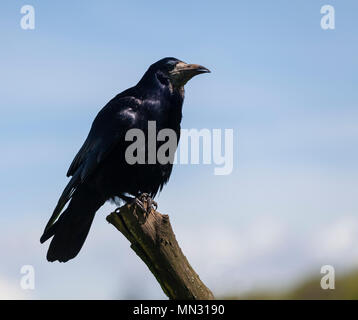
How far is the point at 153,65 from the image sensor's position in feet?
20.6

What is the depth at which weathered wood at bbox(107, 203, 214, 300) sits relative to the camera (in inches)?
164

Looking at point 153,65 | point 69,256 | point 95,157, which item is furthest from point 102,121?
point 69,256

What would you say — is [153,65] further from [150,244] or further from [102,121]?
[150,244]

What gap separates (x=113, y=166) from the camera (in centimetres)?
572

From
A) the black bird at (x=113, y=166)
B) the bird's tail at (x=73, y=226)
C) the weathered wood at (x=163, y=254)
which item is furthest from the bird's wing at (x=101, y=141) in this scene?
the weathered wood at (x=163, y=254)

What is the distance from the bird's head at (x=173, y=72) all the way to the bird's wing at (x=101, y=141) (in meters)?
0.44

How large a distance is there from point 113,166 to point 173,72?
4.25 ft

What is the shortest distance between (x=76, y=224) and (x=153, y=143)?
1.20m

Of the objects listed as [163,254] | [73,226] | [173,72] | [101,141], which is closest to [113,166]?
[101,141]

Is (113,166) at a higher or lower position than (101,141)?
lower

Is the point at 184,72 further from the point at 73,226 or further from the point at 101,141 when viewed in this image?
the point at 73,226

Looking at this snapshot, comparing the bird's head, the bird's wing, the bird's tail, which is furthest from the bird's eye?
the bird's tail

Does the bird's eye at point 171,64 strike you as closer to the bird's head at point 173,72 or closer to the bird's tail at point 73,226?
the bird's head at point 173,72

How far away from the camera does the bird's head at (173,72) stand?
6145 mm
